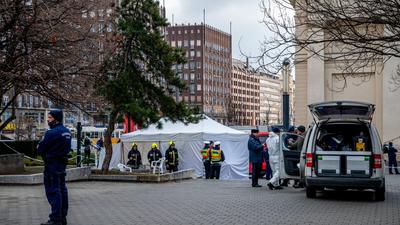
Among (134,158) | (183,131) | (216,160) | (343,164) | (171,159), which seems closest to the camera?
(343,164)

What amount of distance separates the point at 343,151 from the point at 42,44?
7633 millimetres

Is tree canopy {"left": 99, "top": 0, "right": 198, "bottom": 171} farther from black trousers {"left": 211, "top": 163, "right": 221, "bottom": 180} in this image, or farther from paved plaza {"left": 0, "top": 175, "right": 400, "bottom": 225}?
paved plaza {"left": 0, "top": 175, "right": 400, "bottom": 225}

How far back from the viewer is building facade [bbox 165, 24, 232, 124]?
16550 centimetres

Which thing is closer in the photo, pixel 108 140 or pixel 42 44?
pixel 42 44

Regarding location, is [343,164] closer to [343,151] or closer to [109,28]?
[343,151]

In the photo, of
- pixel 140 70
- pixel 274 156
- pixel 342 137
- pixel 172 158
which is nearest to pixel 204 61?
pixel 172 158

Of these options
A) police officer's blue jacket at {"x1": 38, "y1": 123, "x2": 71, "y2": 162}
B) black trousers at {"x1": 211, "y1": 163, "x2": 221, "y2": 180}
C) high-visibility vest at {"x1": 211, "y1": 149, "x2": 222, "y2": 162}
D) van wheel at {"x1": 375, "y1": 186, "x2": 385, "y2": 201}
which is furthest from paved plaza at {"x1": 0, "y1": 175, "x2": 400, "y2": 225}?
black trousers at {"x1": 211, "y1": 163, "x2": 221, "y2": 180}

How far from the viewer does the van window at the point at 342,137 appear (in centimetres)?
1658

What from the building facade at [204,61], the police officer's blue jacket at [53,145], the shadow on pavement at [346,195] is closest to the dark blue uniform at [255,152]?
the shadow on pavement at [346,195]

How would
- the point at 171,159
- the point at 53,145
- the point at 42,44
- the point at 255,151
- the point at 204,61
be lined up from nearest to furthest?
the point at 53,145 < the point at 42,44 < the point at 255,151 < the point at 171,159 < the point at 204,61

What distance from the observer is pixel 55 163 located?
10828mm

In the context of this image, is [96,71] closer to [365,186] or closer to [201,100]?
[365,186]

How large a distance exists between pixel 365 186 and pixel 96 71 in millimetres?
9063

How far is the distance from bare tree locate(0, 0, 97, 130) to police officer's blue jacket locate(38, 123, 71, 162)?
4.06m
